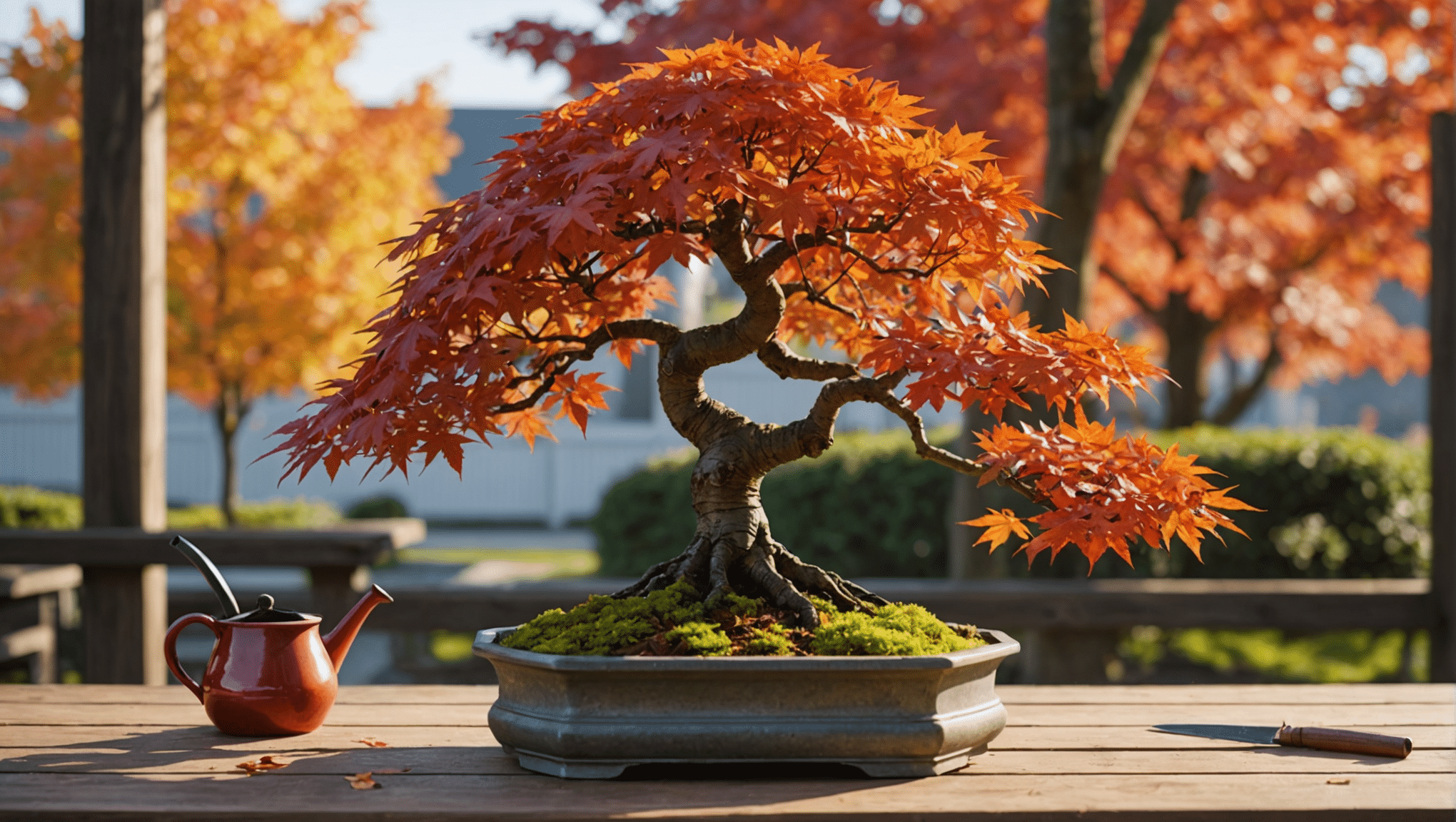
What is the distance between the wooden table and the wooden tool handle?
0.06 feet

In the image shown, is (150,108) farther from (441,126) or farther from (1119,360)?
(441,126)

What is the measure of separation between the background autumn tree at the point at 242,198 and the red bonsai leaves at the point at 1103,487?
20.1 feet

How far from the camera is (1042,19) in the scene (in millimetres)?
5461

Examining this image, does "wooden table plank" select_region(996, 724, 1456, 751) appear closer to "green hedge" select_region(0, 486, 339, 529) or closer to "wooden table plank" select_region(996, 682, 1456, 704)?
"wooden table plank" select_region(996, 682, 1456, 704)

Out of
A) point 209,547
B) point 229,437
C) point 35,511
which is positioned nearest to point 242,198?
point 229,437

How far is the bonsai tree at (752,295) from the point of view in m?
1.48

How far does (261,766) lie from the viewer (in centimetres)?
159

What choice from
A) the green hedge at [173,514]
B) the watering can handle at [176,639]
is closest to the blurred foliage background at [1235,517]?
the green hedge at [173,514]

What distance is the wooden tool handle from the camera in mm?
1695

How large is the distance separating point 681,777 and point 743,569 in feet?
1.14

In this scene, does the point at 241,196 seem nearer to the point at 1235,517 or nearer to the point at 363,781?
the point at 1235,517

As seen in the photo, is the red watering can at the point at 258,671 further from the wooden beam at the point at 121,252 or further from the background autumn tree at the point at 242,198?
the background autumn tree at the point at 242,198

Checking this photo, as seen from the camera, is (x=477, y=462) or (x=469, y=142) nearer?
(x=477, y=462)

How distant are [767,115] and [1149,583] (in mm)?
2674
